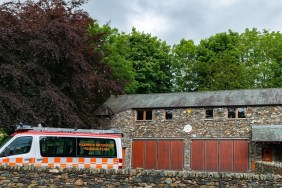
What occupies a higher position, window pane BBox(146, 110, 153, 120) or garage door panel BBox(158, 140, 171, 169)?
window pane BBox(146, 110, 153, 120)

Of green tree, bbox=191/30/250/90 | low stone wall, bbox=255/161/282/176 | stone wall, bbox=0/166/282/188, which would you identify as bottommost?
low stone wall, bbox=255/161/282/176

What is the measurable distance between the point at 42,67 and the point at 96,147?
7400mm

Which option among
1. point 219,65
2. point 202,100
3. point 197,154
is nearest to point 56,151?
point 197,154

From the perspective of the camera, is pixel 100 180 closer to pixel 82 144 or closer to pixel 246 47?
pixel 82 144

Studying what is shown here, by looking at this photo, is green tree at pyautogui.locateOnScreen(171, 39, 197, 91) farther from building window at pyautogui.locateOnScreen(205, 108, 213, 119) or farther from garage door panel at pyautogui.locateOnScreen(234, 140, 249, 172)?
garage door panel at pyautogui.locateOnScreen(234, 140, 249, 172)

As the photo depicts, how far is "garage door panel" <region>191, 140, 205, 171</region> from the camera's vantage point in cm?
3081

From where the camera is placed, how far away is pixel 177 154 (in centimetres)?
3156

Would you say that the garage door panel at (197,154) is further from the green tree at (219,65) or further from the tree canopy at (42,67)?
the green tree at (219,65)

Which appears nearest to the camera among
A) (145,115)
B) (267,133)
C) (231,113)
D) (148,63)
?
(267,133)

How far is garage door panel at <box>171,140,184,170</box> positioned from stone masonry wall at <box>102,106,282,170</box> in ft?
1.27

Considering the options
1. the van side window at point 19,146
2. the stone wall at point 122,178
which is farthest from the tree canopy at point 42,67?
the stone wall at point 122,178

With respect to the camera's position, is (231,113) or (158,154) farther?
(158,154)

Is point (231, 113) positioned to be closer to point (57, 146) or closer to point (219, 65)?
point (57, 146)

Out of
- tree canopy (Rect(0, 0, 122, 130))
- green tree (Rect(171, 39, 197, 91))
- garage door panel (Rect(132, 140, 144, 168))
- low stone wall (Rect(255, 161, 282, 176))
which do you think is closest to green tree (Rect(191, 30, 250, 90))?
green tree (Rect(171, 39, 197, 91))
